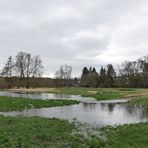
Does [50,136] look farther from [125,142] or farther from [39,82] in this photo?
[39,82]

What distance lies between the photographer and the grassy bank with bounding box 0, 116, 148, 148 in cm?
1202

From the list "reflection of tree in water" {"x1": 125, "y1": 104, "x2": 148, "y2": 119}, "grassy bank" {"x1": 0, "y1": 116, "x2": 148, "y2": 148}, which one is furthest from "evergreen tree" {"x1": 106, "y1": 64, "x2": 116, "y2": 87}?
"grassy bank" {"x1": 0, "y1": 116, "x2": 148, "y2": 148}

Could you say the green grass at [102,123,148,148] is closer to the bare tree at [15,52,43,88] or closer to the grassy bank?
the grassy bank

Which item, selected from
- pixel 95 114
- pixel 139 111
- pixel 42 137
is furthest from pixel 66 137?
pixel 139 111

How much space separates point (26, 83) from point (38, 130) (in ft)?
279

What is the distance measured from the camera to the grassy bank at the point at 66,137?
12.0 metres

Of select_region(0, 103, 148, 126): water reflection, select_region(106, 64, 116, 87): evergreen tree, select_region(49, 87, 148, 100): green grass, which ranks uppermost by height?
select_region(106, 64, 116, 87): evergreen tree

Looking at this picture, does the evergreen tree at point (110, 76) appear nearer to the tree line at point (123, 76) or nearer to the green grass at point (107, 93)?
the tree line at point (123, 76)

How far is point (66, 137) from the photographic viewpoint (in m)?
13.4

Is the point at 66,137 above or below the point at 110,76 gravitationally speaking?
below

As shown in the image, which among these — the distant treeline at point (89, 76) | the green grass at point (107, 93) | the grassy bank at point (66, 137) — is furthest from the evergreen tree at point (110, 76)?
the grassy bank at point (66, 137)

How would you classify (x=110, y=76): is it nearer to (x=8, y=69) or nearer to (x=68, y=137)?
(x=8, y=69)

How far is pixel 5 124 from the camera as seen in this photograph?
17141 millimetres

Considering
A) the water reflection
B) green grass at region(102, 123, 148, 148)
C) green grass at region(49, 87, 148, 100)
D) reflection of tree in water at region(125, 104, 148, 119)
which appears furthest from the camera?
green grass at region(49, 87, 148, 100)
